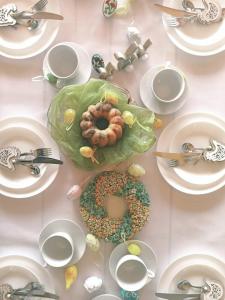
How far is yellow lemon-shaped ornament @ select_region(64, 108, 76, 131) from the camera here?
162 centimetres

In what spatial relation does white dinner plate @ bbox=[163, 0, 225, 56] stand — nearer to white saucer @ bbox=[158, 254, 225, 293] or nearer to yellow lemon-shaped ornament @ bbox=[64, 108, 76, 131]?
yellow lemon-shaped ornament @ bbox=[64, 108, 76, 131]

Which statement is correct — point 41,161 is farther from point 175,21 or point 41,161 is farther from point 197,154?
point 175,21

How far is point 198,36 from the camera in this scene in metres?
1.73

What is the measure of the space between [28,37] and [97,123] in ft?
Result: 1.09

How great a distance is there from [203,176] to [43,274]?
53 centimetres

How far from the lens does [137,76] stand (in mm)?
1728

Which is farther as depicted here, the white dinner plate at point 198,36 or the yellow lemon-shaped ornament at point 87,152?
the white dinner plate at point 198,36

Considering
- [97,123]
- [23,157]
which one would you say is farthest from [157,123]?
[23,157]

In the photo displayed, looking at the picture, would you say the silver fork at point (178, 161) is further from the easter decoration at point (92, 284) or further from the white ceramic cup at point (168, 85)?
the easter decoration at point (92, 284)

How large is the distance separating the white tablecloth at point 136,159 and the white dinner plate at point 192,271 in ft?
0.09

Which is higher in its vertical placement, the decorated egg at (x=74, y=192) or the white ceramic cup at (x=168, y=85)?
the white ceramic cup at (x=168, y=85)

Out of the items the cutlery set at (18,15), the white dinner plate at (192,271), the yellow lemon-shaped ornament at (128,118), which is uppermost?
the cutlery set at (18,15)

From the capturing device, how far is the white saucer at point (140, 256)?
167 centimetres

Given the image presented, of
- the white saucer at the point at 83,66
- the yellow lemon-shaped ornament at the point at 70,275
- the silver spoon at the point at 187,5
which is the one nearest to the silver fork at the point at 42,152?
the white saucer at the point at 83,66
